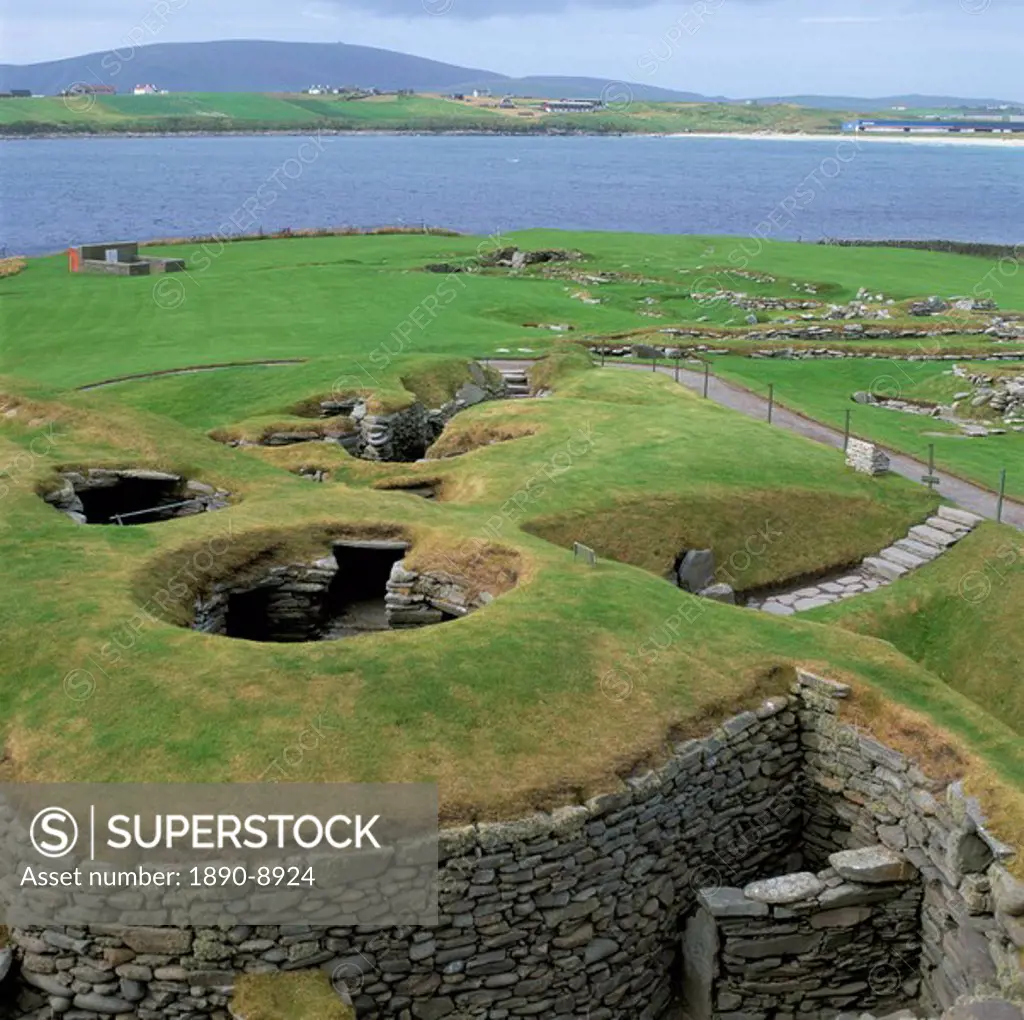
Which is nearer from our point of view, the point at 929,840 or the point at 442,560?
the point at 929,840

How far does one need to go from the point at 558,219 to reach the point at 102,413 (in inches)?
5054

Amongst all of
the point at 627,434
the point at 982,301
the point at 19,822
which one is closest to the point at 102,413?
the point at 627,434

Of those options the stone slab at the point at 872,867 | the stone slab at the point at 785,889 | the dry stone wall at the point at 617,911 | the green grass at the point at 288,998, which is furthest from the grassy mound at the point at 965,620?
the green grass at the point at 288,998

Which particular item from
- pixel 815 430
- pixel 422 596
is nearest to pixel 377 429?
pixel 422 596

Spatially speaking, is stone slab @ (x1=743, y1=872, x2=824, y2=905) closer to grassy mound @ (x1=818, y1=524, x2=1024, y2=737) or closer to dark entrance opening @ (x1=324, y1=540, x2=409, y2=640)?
grassy mound @ (x1=818, y1=524, x2=1024, y2=737)

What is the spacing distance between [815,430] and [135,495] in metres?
23.7

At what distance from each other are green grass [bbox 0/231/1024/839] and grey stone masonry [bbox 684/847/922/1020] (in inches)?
100

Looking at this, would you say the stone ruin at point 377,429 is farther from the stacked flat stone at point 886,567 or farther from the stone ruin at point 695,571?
the stacked flat stone at point 886,567

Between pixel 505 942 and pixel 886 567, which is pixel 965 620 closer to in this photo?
pixel 886 567

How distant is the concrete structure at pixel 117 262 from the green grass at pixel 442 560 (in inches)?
825

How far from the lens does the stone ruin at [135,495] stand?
90.9 ft

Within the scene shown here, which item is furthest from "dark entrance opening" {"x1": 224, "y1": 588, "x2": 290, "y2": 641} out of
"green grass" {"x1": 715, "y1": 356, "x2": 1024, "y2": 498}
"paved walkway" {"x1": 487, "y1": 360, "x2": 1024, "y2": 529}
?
"green grass" {"x1": 715, "y1": 356, "x2": 1024, "y2": 498}

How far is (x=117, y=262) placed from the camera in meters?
73.6

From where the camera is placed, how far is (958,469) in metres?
35.1
